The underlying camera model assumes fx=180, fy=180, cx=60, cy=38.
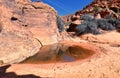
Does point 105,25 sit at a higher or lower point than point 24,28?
lower

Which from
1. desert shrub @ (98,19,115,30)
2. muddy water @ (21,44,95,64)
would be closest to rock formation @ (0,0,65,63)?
muddy water @ (21,44,95,64)

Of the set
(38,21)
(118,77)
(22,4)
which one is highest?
(22,4)

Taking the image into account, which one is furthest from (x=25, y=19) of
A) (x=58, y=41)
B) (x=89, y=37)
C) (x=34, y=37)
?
(x=89, y=37)

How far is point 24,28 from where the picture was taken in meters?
18.0

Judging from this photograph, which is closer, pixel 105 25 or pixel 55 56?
pixel 55 56

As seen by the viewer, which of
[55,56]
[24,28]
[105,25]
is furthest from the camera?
[105,25]

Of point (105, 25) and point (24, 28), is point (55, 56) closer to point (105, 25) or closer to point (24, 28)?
point (24, 28)

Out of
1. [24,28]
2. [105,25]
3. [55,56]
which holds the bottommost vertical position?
[55,56]

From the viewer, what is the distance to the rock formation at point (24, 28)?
40.7 feet

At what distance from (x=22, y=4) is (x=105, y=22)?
14.1 meters

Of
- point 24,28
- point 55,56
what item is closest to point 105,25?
point 24,28

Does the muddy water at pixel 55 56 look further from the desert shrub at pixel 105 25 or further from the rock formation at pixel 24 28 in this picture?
the desert shrub at pixel 105 25

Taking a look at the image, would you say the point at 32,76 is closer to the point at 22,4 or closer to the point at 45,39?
the point at 45,39

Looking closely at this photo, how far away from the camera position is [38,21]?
20359 millimetres
